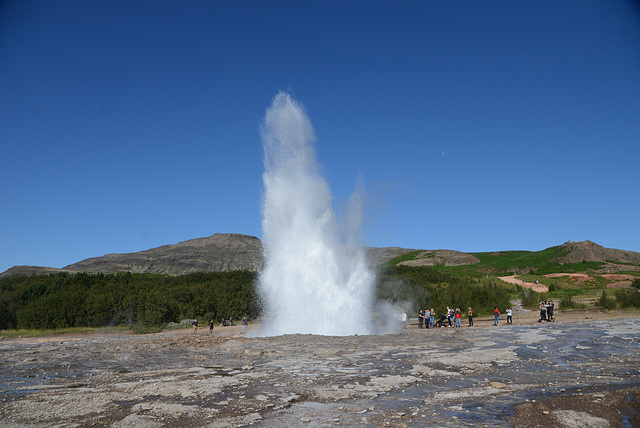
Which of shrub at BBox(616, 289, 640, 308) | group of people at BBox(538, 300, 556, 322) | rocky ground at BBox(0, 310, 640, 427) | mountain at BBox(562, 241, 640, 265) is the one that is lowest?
rocky ground at BBox(0, 310, 640, 427)

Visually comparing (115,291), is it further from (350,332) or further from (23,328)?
(350,332)

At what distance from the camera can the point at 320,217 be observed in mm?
34188

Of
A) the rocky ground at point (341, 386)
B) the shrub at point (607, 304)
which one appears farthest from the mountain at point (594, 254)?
the rocky ground at point (341, 386)

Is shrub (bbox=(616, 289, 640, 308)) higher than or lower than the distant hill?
lower

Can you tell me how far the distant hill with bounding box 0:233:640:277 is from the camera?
372 feet

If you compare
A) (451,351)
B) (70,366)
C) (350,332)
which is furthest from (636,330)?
(70,366)

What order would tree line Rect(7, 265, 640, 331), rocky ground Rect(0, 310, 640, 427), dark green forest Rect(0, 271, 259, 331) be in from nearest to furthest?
1. rocky ground Rect(0, 310, 640, 427)
2. tree line Rect(7, 265, 640, 331)
3. dark green forest Rect(0, 271, 259, 331)

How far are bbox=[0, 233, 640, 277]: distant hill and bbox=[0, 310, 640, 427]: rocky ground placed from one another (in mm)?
67450

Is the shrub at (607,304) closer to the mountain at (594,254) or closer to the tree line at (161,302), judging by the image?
the tree line at (161,302)

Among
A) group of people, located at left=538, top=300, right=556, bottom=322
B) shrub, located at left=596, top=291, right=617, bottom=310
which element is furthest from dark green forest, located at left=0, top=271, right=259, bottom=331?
shrub, located at left=596, top=291, right=617, bottom=310

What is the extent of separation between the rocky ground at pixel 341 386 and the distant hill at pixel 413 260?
67450 millimetres

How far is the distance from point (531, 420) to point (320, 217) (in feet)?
86.3

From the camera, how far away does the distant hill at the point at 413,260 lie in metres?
113

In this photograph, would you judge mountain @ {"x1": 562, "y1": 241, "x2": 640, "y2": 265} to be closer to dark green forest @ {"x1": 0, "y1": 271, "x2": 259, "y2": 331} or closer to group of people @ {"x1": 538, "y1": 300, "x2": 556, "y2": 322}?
group of people @ {"x1": 538, "y1": 300, "x2": 556, "y2": 322}
